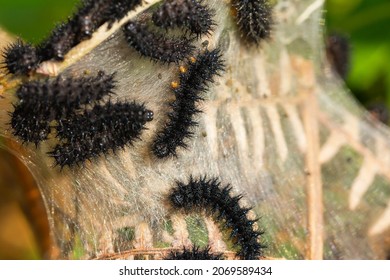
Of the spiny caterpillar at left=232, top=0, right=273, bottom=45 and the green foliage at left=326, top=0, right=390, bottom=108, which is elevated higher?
the green foliage at left=326, top=0, right=390, bottom=108

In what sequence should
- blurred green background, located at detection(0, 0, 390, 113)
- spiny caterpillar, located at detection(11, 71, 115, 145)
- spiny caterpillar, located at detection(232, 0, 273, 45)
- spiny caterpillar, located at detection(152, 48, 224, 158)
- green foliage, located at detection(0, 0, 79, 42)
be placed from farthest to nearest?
blurred green background, located at detection(0, 0, 390, 113), green foliage, located at detection(0, 0, 79, 42), spiny caterpillar, located at detection(232, 0, 273, 45), spiny caterpillar, located at detection(152, 48, 224, 158), spiny caterpillar, located at detection(11, 71, 115, 145)

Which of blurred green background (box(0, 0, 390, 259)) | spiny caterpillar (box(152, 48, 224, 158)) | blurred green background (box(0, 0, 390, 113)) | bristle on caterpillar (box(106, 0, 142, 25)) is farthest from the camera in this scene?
blurred green background (box(0, 0, 390, 113))

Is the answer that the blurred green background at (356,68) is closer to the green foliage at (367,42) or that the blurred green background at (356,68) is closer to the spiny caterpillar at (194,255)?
the green foliage at (367,42)

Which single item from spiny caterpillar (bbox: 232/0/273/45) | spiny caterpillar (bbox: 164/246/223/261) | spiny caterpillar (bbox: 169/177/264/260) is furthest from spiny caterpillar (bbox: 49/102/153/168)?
spiny caterpillar (bbox: 232/0/273/45)

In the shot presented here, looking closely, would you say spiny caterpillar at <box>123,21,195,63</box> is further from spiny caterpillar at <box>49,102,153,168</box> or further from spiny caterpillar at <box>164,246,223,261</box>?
spiny caterpillar at <box>164,246,223,261</box>

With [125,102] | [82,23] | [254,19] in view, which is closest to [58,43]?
[82,23]

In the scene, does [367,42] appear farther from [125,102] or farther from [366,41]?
[125,102]
